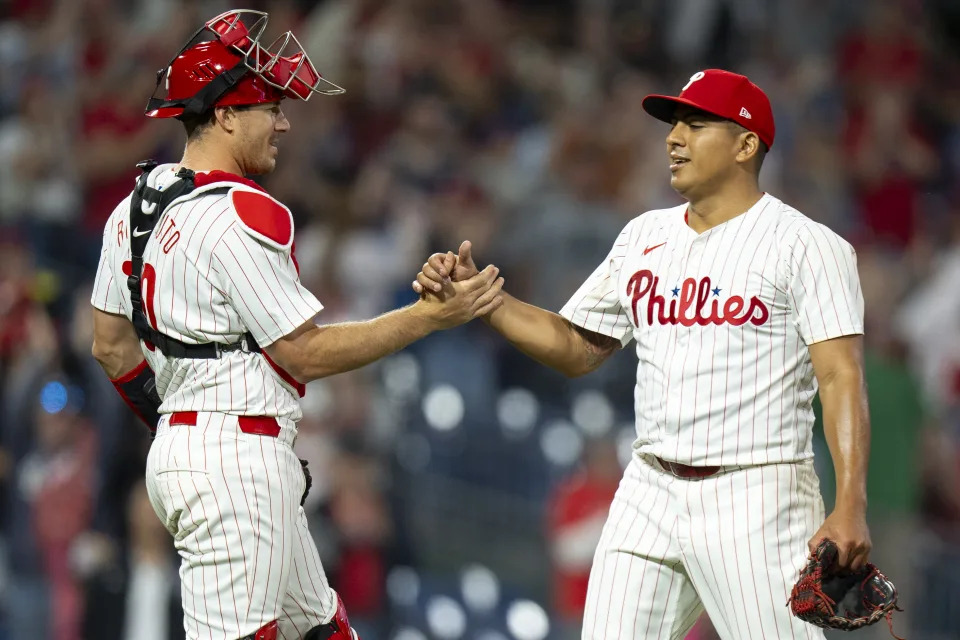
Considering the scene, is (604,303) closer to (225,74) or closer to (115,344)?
(225,74)

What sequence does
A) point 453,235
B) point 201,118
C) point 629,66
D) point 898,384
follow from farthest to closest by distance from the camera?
point 629,66 → point 453,235 → point 898,384 → point 201,118

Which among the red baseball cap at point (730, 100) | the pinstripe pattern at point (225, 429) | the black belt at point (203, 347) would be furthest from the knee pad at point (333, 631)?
the red baseball cap at point (730, 100)

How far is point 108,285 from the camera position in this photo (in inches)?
153

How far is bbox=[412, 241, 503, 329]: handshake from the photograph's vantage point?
3924mm

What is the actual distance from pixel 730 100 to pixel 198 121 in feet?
4.78

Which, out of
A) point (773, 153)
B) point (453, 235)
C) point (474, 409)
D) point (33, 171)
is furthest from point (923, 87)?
point (33, 171)

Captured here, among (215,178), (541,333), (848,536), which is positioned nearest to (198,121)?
(215,178)

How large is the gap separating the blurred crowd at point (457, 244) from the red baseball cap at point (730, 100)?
3330 mm

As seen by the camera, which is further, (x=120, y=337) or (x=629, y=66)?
(x=629, y=66)

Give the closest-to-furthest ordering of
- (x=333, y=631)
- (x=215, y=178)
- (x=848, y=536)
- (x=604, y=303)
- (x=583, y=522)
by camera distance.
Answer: (x=848, y=536) < (x=215, y=178) < (x=333, y=631) < (x=604, y=303) < (x=583, y=522)

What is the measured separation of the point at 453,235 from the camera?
8164 mm

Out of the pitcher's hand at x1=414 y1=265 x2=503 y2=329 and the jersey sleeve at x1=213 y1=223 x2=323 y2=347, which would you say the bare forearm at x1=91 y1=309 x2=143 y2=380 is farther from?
the pitcher's hand at x1=414 y1=265 x2=503 y2=329

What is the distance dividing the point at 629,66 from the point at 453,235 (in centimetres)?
224

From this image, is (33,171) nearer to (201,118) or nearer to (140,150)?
(140,150)
